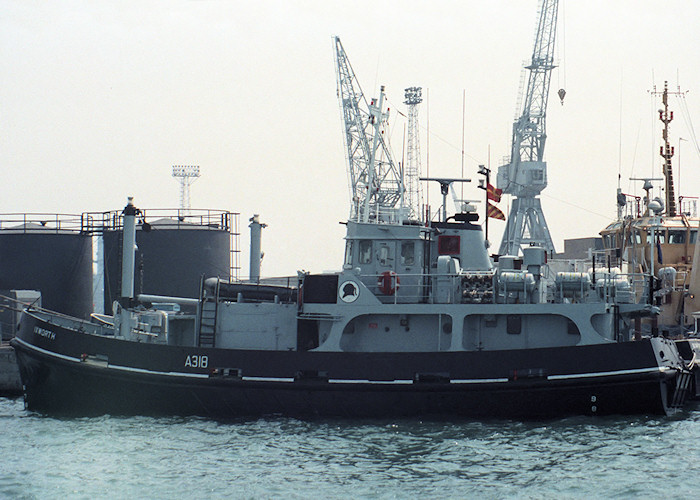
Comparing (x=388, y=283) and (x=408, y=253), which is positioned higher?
(x=408, y=253)

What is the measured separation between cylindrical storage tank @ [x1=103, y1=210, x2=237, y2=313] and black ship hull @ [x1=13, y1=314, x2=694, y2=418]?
429 inches

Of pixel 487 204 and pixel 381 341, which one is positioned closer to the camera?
pixel 381 341

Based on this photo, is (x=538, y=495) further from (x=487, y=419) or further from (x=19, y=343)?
(x=19, y=343)

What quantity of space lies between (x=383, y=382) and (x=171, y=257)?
14.9 m

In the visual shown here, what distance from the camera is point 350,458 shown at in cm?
1608

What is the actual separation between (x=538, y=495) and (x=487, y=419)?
528cm

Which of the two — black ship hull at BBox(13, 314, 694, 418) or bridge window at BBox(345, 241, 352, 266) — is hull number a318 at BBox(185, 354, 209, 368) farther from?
bridge window at BBox(345, 241, 352, 266)

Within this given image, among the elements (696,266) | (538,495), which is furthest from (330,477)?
(696,266)

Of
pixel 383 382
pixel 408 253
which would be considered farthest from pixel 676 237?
pixel 383 382

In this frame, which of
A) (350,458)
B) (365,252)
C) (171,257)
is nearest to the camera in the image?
(350,458)

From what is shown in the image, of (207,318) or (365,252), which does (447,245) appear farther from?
(207,318)

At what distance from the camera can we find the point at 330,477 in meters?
14.9

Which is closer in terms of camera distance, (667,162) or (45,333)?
(45,333)

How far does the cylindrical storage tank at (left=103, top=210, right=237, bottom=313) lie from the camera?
3189 cm
